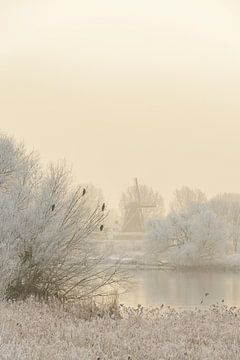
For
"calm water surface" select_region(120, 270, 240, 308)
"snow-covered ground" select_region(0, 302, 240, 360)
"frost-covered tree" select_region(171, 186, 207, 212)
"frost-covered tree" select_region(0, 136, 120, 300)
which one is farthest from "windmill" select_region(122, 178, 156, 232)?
"snow-covered ground" select_region(0, 302, 240, 360)

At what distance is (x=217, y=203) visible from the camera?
6706 cm

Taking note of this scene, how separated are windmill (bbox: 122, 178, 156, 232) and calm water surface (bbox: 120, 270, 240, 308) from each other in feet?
119

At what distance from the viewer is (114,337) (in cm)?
1109

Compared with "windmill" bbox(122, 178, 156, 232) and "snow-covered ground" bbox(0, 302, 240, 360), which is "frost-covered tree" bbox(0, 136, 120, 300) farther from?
"windmill" bbox(122, 178, 156, 232)

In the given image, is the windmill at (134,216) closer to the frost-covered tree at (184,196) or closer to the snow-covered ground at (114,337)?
the frost-covered tree at (184,196)

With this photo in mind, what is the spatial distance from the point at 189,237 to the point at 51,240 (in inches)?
1472

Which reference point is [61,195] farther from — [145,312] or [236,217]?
[236,217]

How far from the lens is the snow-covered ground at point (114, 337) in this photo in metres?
9.59

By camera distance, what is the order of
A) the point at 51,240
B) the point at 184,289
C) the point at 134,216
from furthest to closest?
the point at 134,216, the point at 184,289, the point at 51,240

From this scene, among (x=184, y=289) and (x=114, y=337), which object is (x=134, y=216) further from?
(x=114, y=337)

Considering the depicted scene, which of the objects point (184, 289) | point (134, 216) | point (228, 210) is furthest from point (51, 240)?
point (134, 216)

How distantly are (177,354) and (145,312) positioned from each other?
19.3ft

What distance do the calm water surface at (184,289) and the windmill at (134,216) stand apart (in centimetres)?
3623

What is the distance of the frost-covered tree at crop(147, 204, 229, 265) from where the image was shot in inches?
2005
